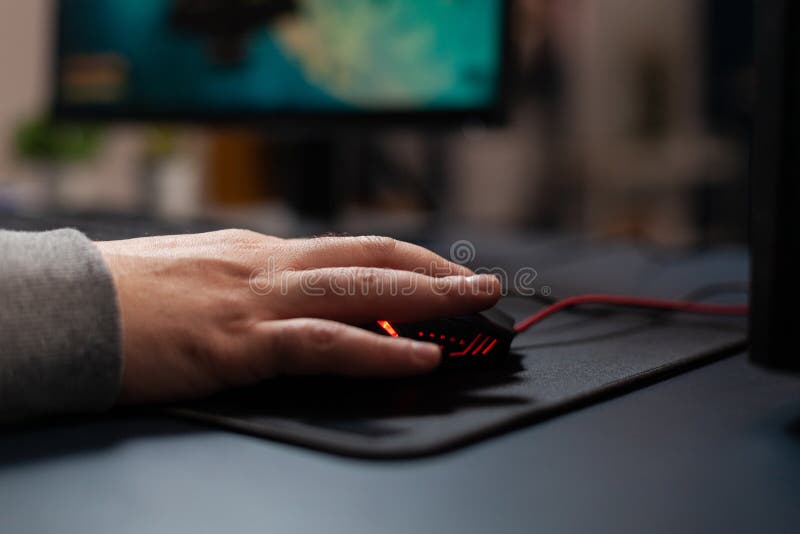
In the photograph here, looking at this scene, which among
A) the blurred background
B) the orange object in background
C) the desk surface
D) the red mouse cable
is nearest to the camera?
the desk surface

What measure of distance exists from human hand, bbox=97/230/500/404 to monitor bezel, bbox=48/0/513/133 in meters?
0.45

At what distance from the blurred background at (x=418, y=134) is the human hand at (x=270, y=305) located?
189 millimetres

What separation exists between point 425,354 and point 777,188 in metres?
0.17

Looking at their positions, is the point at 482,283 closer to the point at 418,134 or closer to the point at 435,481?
the point at 435,481

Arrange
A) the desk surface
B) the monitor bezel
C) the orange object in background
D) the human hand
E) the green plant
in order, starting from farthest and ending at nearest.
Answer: the orange object in background
the green plant
the monitor bezel
the human hand
the desk surface

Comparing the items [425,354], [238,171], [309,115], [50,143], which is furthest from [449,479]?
[238,171]

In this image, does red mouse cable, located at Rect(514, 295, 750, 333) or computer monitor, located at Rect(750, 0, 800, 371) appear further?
red mouse cable, located at Rect(514, 295, 750, 333)

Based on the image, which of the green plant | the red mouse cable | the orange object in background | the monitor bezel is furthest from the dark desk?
the orange object in background

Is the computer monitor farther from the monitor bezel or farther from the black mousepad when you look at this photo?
the monitor bezel

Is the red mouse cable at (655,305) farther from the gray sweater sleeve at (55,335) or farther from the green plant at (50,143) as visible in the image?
the green plant at (50,143)

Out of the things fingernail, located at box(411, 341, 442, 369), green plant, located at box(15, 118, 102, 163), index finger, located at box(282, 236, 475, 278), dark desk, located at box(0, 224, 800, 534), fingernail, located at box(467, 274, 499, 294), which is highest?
green plant, located at box(15, 118, 102, 163)

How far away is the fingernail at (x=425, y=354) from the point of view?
40 cm

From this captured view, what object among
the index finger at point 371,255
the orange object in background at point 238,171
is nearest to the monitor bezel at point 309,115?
the index finger at point 371,255

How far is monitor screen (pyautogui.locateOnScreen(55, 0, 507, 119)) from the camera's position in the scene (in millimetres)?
887
